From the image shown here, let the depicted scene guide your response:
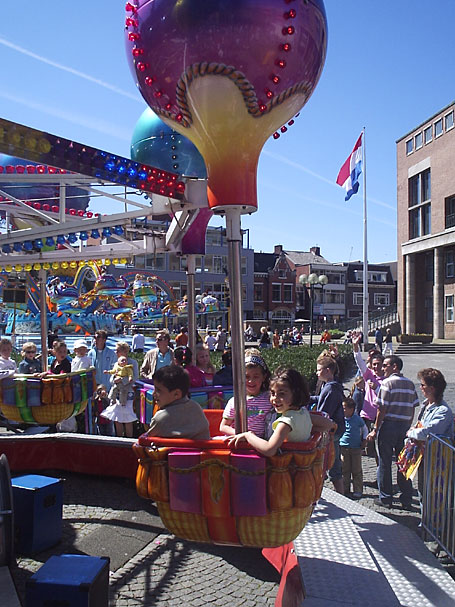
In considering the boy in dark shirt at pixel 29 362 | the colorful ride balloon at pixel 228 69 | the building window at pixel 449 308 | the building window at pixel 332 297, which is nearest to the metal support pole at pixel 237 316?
the colorful ride balloon at pixel 228 69

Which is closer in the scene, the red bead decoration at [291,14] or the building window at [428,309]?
the red bead decoration at [291,14]

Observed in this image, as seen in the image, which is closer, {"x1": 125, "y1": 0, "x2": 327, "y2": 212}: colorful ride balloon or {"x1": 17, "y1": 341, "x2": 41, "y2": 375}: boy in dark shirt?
{"x1": 125, "y1": 0, "x2": 327, "y2": 212}: colorful ride balloon

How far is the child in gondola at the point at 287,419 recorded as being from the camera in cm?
310

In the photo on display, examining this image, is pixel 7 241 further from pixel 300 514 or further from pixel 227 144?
pixel 300 514

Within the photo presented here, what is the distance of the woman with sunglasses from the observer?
8134mm

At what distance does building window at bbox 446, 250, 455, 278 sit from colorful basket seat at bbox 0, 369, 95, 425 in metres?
35.7

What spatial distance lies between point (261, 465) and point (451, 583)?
1971 mm

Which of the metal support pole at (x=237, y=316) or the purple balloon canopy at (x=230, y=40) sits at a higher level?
the purple balloon canopy at (x=230, y=40)

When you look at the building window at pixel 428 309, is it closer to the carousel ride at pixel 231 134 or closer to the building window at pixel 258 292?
the building window at pixel 258 292

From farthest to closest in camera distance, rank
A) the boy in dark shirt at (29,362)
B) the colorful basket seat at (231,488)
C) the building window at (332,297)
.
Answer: the building window at (332,297), the boy in dark shirt at (29,362), the colorful basket seat at (231,488)

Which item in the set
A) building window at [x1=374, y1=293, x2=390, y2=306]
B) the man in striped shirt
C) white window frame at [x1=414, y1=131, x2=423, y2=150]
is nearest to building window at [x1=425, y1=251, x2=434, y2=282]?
white window frame at [x1=414, y1=131, x2=423, y2=150]

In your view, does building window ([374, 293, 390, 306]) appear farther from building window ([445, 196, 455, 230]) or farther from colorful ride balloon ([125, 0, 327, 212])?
colorful ride balloon ([125, 0, 327, 212])

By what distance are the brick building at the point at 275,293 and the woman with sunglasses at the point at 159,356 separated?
177 feet

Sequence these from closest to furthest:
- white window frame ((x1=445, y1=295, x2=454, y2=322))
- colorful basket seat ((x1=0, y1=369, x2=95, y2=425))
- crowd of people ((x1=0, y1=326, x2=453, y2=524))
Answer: crowd of people ((x1=0, y1=326, x2=453, y2=524)), colorful basket seat ((x1=0, y1=369, x2=95, y2=425)), white window frame ((x1=445, y1=295, x2=454, y2=322))
